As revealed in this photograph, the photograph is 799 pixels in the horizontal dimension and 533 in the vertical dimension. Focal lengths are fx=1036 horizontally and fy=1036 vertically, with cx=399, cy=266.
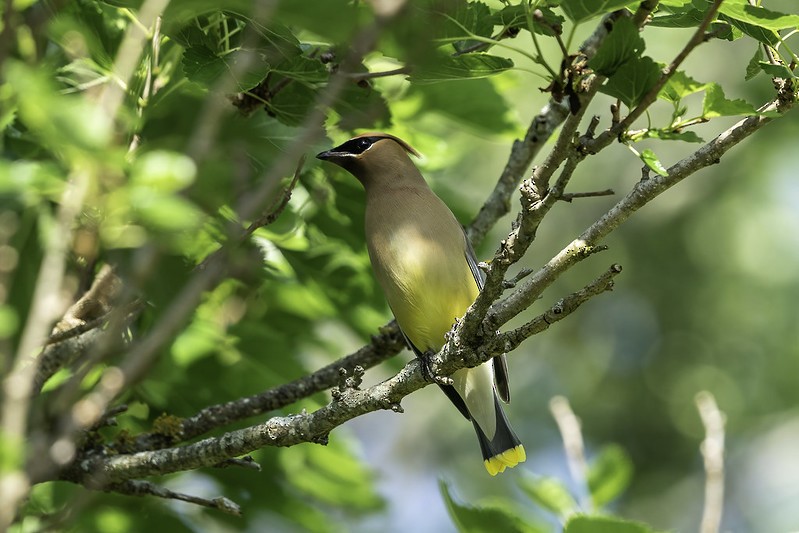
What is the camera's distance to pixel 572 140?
2.78m

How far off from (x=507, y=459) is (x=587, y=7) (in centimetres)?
328

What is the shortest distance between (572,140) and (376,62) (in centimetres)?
199

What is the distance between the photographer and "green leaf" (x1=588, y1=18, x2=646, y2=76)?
2.64 meters

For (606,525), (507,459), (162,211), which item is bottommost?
(507,459)

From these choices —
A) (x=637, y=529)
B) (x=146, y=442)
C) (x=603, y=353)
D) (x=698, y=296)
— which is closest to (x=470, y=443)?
(x=603, y=353)

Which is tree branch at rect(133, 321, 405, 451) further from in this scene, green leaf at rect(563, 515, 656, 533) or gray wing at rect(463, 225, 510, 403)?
green leaf at rect(563, 515, 656, 533)

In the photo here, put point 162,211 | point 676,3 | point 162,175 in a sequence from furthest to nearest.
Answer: point 676,3 < point 162,175 < point 162,211

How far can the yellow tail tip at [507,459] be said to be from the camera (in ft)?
17.6

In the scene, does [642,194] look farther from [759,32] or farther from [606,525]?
[606,525]

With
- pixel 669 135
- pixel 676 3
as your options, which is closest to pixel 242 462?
pixel 669 135

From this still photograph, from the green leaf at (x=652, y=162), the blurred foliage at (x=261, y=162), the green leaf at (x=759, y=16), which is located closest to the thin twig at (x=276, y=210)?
the blurred foliage at (x=261, y=162)

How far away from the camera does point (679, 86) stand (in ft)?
9.43

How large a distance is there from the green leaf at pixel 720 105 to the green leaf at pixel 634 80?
17 centimetres

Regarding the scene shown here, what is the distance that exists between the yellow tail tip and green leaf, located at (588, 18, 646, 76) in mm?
3086
